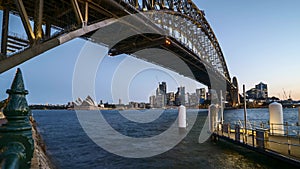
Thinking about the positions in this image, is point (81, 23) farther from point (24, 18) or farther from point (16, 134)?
point (16, 134)

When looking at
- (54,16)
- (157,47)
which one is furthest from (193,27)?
(54,16)

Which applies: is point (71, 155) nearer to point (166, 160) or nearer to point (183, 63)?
point (166, 160)

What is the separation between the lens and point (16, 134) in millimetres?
1261

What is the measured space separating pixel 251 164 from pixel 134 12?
51.7 ft

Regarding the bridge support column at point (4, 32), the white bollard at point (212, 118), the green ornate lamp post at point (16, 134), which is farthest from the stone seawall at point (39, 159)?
the white bollard at point (212, 118)

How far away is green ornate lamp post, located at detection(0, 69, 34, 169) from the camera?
3.53 feet

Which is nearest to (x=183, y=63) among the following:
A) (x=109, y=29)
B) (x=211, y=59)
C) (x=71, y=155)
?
(x=109, y=29)

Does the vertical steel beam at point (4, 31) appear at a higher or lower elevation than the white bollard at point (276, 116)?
higher

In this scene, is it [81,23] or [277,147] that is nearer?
[277,147]

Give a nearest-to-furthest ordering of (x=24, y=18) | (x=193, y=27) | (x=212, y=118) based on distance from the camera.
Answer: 1. (x=24, y=18)
2. (x=212, y=118)
3. (x=193, y=27)

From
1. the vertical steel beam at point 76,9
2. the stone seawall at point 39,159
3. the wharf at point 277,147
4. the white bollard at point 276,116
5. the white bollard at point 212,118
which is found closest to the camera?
the stone seawall at point 39,159

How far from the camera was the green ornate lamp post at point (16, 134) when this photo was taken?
1.08m

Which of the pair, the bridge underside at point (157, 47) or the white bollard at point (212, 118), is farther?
the bridge underside at point (157, 47)

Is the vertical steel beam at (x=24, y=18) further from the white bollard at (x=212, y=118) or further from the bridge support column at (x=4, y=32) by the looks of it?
the white bollard at (x=212, y=118)
